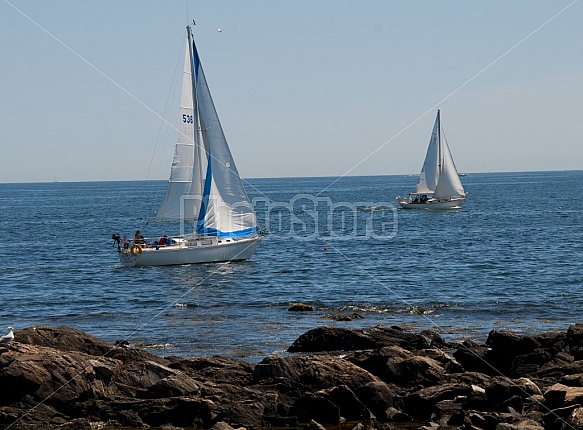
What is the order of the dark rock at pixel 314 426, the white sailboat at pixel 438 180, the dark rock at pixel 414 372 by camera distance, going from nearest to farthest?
the dark rock at pixel 314 426
the dark rock at pixel 414 372
the white sailboat at pixel 438 180

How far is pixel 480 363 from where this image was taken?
20703mm

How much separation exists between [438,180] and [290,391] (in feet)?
268

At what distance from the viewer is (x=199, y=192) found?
4600 centimetres

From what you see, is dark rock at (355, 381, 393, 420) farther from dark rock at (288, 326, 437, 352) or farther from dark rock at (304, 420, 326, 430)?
dark rock at (288, 326, 437, 352)

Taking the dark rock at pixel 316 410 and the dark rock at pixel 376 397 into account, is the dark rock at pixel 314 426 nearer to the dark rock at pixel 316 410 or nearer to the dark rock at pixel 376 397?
the dark rock at pixel 316 410

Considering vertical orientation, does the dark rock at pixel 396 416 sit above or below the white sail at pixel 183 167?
below

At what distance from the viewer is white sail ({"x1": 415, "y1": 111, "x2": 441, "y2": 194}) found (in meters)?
95.2

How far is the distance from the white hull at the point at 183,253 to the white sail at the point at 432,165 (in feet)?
175

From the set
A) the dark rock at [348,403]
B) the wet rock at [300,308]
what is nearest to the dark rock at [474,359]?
the dark rock at [348,403]

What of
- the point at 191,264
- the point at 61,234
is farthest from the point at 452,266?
the point at 61,234

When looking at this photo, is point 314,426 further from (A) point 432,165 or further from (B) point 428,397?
(A) point 432,165

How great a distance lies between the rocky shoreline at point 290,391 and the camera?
54.6 feet

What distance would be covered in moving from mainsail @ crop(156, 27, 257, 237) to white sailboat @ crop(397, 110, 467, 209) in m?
52.7

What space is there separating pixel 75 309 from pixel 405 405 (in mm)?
19355
